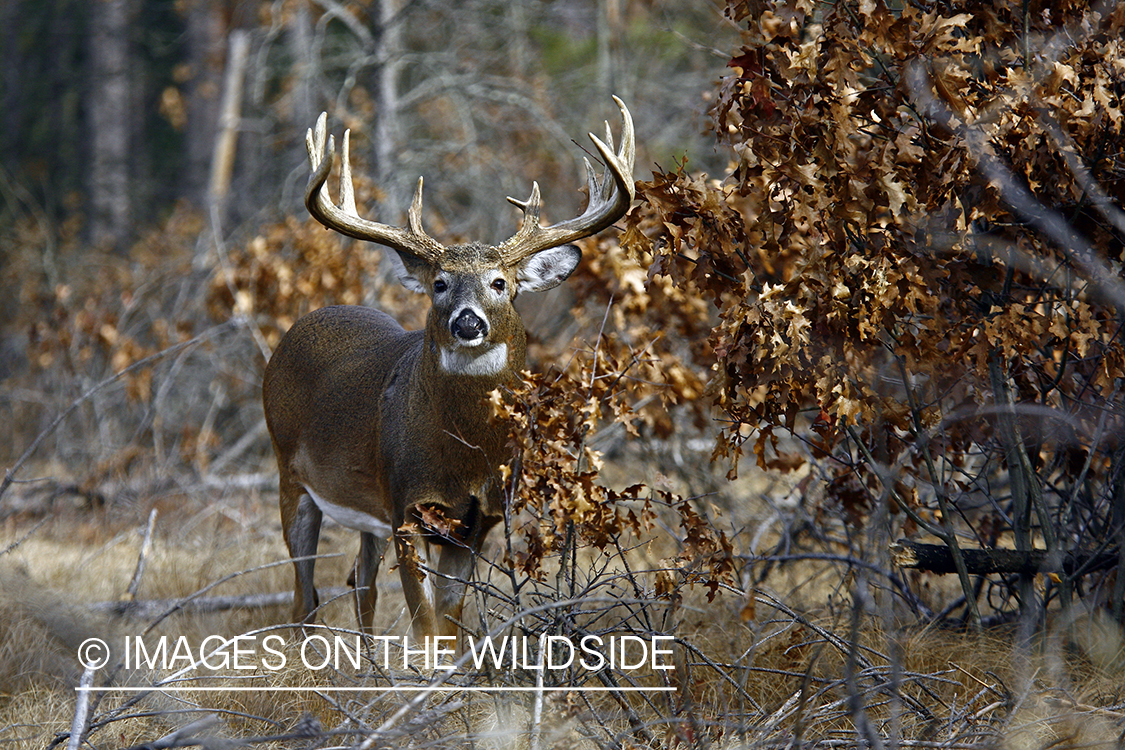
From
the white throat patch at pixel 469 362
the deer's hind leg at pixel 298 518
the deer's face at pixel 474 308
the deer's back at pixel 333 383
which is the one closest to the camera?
the deer's face at pixel 474 308

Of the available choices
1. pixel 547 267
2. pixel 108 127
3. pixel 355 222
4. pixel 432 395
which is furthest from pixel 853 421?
pixel 108 127

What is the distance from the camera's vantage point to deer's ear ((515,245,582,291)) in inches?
180

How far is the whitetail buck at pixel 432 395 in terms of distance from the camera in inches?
170

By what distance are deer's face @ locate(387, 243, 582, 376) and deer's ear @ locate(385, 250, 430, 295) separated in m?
0.04

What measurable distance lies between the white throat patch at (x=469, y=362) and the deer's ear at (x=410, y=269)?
0.38 m

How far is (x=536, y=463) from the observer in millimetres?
3711

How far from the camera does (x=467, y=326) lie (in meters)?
4.16

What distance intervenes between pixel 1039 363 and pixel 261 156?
11.0 meters

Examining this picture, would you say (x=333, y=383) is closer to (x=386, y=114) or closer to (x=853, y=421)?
(x=853, y=421)

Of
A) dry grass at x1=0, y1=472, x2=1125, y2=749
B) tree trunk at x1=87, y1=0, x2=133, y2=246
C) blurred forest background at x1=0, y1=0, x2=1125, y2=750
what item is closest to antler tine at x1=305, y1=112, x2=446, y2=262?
blurred forest background at x1=0, y1=0, x2=1125, y2=750

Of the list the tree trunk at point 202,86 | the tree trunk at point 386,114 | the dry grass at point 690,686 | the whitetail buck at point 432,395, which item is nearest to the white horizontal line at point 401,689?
the dry grass at point 690,686

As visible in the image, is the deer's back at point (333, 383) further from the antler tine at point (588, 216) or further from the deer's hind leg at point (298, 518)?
the antler tine at point (588, 216)

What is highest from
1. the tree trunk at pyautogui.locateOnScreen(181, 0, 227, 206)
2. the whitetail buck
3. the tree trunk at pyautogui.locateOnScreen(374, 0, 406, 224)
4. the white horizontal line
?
the tree trunk at pyautogui.locateOnScreen(181, 0, 227, 206)

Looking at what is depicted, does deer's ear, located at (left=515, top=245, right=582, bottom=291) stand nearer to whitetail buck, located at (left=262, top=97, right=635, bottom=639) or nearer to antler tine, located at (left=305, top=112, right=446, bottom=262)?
whitetail buck, located at (left=262, top=97, right=635, bottom=639)
